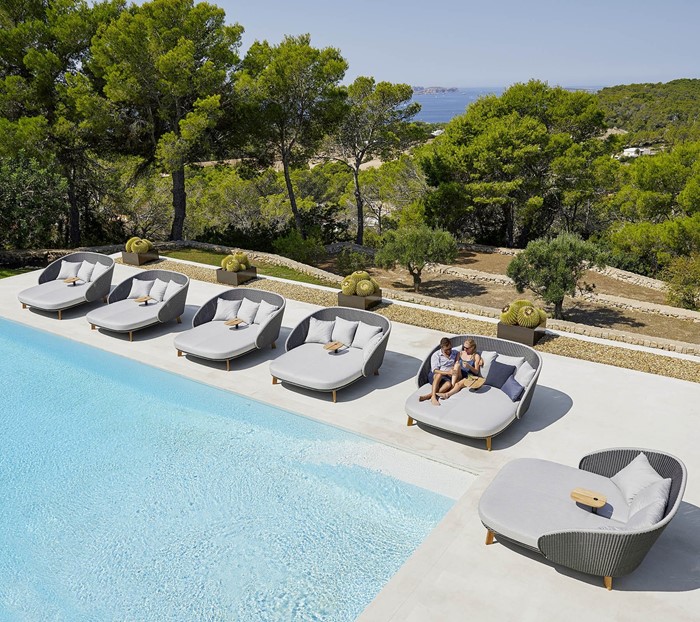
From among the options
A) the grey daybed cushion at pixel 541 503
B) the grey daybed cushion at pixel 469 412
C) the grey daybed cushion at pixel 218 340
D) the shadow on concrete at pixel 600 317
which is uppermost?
the grey daybed cushion at pixel 218 340

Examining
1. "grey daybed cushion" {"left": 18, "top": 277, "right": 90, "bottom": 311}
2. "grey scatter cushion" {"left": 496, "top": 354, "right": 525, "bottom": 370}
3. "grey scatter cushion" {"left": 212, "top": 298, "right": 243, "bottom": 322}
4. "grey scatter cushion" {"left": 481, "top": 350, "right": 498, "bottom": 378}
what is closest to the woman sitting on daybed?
"grey scatter cushion" {"left": 481, "top": 350, "right": 498, "bottom": 378}

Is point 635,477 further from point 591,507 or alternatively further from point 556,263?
point 556,263

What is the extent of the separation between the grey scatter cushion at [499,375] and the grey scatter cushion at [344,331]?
8.76 ft

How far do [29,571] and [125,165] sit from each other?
2061cm

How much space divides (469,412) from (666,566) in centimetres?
294

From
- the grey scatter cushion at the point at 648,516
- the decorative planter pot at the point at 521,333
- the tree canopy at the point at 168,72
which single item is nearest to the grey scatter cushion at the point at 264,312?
the decorative planter pot at the point at 521,333

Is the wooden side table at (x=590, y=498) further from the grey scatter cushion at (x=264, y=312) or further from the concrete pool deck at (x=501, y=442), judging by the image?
the grey scatter cushion at (x=264, y=312)

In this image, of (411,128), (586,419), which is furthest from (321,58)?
(586,419)

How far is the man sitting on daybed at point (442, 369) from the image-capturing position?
8.36 m

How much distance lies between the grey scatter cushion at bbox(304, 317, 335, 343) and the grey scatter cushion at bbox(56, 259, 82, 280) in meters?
7.29

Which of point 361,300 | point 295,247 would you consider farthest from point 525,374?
point 295,247

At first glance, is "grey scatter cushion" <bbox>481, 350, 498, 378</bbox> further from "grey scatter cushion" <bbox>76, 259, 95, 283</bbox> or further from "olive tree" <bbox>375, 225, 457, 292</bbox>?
"olive tree" <bbox>375, 225, 457, 292</bbox>

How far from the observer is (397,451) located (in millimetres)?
7766

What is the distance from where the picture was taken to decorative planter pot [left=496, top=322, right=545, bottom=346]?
36.2 feet
